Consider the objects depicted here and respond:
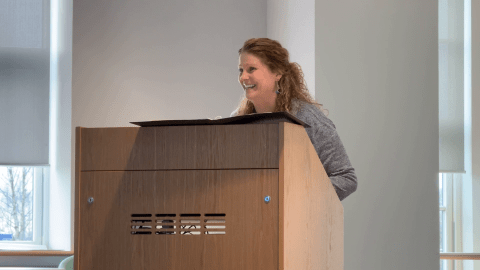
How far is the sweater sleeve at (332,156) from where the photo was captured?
1.42 meters

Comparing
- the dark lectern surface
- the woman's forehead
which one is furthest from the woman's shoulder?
the dark lectern surface

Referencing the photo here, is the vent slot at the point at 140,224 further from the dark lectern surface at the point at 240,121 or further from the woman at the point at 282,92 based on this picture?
the woman at the point at 282,92

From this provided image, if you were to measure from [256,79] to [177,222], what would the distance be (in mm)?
774

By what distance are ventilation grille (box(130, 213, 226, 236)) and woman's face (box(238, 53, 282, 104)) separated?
2.38 feet

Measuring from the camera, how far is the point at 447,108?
11.8 feet

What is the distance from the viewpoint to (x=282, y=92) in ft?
5.45

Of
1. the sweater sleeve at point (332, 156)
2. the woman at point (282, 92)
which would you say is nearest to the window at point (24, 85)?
the woman at point (282, 92)

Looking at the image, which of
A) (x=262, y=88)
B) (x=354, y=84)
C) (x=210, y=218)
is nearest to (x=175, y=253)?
(x=210, y=218)

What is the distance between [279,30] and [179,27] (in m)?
0.68

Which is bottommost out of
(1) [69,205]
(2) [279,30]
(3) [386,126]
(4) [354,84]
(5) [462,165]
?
(1) [69,205]

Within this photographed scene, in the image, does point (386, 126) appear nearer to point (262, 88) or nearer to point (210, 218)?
point (262, 88)

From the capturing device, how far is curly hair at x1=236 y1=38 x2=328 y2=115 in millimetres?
1646

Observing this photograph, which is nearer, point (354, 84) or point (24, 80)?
point (354, 84)

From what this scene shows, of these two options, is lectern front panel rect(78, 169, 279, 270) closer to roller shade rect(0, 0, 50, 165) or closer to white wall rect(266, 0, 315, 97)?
white wall rect(266, 0, 315, 97)
